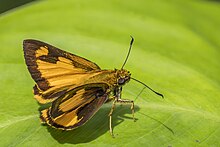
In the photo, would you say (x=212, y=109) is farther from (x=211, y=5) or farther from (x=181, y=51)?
(x=211, y=5)

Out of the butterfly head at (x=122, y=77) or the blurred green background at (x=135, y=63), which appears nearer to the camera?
the blurred green background at (x=135, y=63)

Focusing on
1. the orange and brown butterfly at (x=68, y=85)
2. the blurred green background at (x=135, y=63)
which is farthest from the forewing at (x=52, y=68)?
the blurred green background at (x=135, y=63)

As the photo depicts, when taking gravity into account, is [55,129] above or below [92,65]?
below

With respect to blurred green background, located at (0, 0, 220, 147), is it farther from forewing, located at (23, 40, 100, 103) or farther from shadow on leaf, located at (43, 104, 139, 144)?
forewing, located at (23, 40, 100, 103)

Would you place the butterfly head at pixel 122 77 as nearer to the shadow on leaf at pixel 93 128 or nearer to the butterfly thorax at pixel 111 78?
the butterfly thorax at pixel 111 78

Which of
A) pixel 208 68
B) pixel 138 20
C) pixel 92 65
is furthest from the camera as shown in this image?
pixel 138 20

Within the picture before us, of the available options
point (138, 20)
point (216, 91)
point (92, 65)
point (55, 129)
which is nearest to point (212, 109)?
point (216, 91)

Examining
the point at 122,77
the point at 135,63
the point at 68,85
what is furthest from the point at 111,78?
the point at 135,63

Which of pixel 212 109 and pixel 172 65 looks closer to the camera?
pixel 212 109
